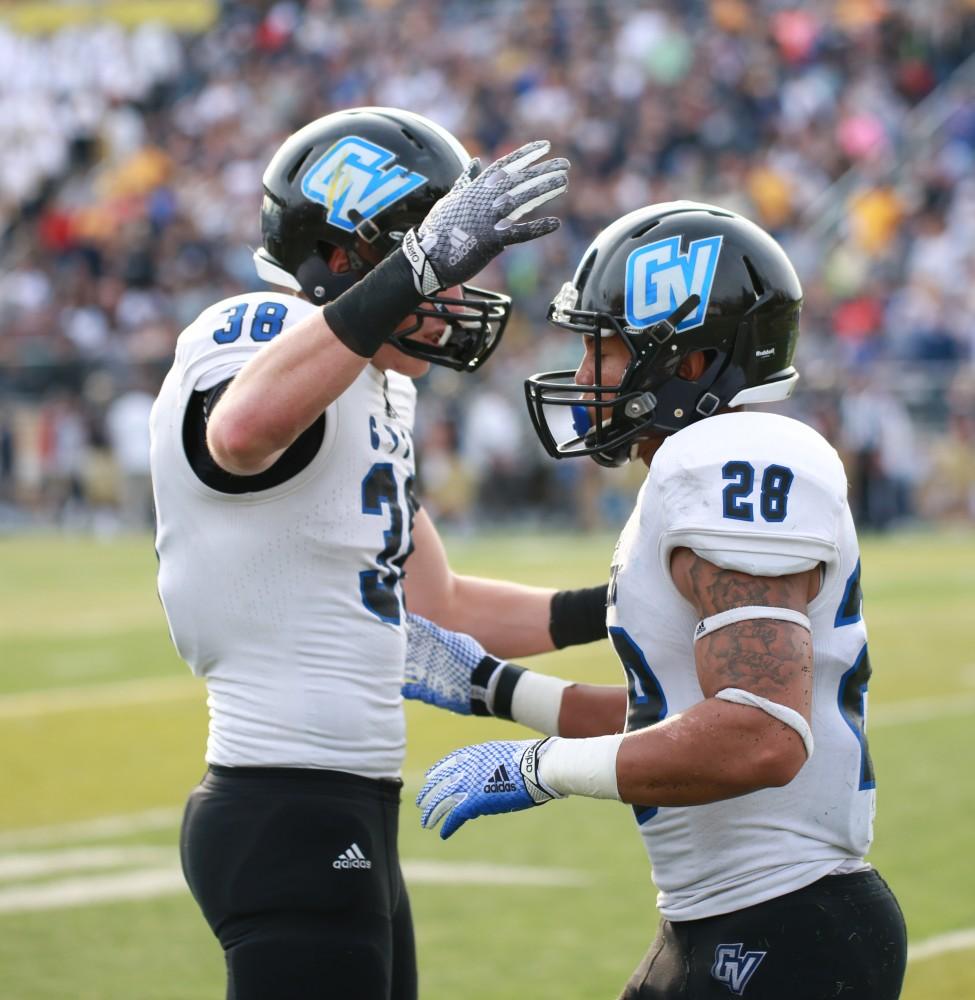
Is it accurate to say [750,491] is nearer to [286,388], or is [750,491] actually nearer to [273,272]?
[286,388]

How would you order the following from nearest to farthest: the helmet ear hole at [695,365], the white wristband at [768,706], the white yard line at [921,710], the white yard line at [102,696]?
the white wristband at [768,706]
the helmet ear hole at [695,365]
the white yard line at [921,710]
the white yard line at [102,696]

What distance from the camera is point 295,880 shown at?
107 inches

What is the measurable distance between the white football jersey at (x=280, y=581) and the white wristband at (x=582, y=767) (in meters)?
0.53

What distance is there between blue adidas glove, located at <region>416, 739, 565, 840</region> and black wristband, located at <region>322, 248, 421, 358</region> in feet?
2.01

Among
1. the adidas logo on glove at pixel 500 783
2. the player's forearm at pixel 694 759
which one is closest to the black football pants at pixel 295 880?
the adidas logo on glove at pixel 500 783

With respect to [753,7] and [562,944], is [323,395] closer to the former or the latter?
[562,944]

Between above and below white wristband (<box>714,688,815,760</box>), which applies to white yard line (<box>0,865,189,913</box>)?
below

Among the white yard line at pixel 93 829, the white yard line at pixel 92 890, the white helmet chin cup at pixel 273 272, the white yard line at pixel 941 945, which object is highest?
the white helmet chin cup at pixel 273 272

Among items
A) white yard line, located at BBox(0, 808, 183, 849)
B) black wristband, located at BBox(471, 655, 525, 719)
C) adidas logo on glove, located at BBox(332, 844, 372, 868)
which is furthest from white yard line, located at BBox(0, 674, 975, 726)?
adidas logo on glove, located at BBox(332, 844, 372, 868)

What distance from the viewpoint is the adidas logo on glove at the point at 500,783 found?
2.43 metres

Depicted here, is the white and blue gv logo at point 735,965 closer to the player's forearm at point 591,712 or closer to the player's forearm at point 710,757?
the player's forearm at point 710,757

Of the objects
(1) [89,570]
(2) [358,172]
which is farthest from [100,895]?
(1) [89,570]

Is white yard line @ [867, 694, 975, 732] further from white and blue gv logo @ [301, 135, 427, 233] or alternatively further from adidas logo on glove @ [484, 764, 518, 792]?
adidas logo on glove @ [484, 764, 518, 792]

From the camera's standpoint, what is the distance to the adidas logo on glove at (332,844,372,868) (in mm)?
2740
